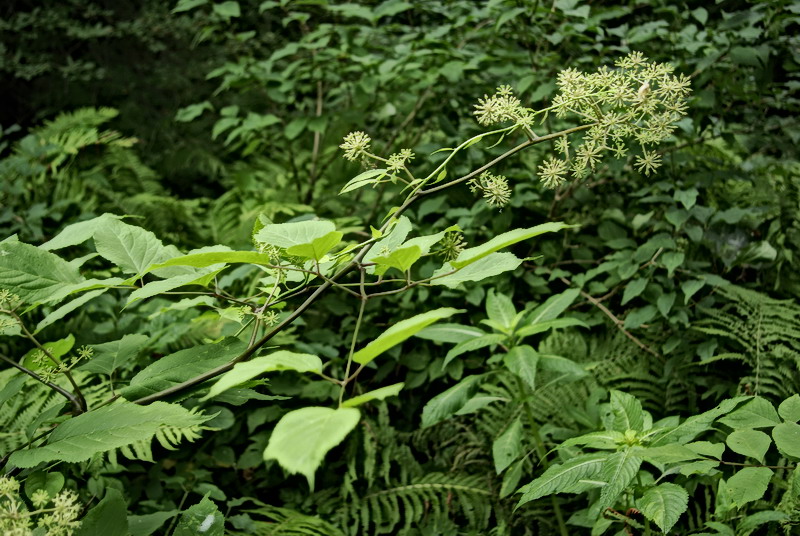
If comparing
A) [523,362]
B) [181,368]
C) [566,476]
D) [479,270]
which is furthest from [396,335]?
[523,362]

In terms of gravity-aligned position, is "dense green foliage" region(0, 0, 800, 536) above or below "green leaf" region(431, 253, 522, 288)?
below

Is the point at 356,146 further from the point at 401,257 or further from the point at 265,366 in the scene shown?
the point at 265,366

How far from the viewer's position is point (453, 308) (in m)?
0.82

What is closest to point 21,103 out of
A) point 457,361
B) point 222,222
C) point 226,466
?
point 222,222

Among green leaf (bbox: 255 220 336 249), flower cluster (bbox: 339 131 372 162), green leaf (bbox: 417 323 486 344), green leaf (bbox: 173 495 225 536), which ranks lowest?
green leaf (bbox: 417 323 486 344)

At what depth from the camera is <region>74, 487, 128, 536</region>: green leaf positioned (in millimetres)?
853

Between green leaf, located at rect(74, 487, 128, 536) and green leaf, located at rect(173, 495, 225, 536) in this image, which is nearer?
green leaf, located at rect(74, 487, 128, 536)

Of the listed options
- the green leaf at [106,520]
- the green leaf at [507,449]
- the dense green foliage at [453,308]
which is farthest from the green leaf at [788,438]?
the green leaf at [106,520]

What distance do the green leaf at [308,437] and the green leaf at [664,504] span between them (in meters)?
0.68

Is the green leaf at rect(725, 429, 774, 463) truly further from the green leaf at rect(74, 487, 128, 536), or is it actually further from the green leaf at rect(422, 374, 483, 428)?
the green leaf at rect(74, 487, 128, 536)

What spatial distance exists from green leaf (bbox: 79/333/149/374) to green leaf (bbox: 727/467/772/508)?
105 centimetres

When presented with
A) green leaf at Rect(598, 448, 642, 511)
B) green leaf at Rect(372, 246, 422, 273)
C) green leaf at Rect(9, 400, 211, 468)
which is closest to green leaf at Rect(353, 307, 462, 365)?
green leaf at Rect(372, 246, 422, 273)

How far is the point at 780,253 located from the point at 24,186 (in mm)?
3303

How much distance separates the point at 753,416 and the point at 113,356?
1137mm
